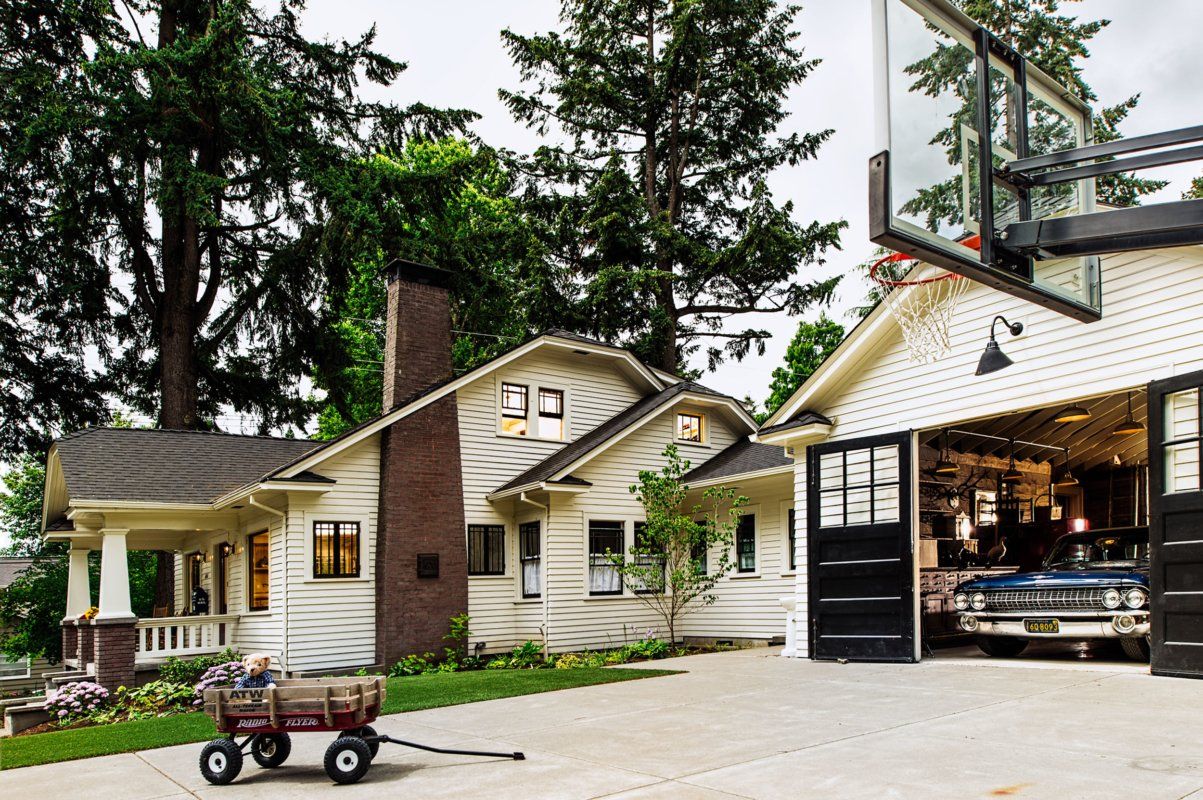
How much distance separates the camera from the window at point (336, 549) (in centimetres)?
1619

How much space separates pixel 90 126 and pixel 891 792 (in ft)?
72.3

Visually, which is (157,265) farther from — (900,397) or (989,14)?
(989,14)

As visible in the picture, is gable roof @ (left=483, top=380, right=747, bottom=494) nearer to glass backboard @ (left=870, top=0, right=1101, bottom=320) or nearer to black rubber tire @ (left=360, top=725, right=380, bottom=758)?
black rubber tire @ (left=360, top=725, right=380, bottom=758)

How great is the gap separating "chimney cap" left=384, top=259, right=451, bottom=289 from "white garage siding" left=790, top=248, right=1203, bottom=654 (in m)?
8.50

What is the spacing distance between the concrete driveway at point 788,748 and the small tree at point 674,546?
6338 millimetres

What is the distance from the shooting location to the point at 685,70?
95.6 ft

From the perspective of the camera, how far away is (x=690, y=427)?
66.5 feet

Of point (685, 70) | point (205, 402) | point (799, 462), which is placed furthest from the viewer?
point (685, 70)

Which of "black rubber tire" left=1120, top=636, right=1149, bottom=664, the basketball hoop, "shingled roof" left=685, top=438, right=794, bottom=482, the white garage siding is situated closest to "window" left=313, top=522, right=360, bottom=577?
"shingled roof" left=685, top=438, right=794, bottom=482

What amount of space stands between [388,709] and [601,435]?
9588 millimetres

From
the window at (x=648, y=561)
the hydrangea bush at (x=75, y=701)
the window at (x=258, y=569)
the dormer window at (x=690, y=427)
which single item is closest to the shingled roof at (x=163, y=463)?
the window at (x=258, y=569)

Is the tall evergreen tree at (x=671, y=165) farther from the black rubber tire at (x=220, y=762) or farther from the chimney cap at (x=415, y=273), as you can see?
the black rubber tire at (x=220, y=762)

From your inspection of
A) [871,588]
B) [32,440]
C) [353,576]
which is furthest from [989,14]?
[32,440]

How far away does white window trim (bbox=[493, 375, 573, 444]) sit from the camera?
18.5 m
